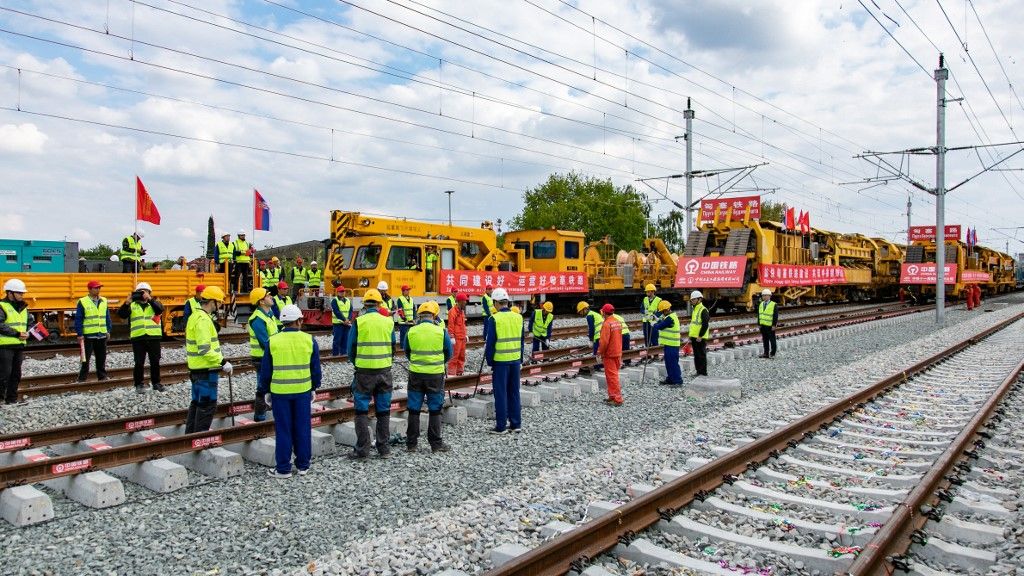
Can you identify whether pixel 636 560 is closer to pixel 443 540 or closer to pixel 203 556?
pixel 443 540

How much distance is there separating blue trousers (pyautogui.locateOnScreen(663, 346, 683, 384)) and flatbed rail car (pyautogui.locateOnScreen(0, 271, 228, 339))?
10.2 m

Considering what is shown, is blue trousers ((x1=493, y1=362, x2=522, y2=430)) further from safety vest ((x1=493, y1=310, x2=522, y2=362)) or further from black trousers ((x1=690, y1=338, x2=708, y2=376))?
black trousers ((x1=690, y1=338, x2=708, y2=376))

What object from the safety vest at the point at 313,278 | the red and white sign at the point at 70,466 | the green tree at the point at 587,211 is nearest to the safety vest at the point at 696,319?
the red and white sign at the point at 70,466

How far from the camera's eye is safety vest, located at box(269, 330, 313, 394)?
20.4ft

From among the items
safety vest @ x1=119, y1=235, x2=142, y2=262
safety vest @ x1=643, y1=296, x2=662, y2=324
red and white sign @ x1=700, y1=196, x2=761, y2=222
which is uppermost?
red and white sign @ x1=700, y1=196, x2=761, y2=222

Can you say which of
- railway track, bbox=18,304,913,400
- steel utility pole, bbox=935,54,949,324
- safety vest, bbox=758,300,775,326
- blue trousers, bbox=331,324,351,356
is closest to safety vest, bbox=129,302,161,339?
railway track, bbox=18,304,913,400

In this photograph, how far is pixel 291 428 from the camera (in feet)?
20.8

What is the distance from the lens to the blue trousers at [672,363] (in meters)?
10.7

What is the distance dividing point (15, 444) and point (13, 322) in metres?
A: 3.16

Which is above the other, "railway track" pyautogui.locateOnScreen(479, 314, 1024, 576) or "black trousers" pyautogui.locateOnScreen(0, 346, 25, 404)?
"black trousers" pyautogui.locateOnScreen(0, 346, 25, 404)

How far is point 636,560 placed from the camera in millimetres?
4203

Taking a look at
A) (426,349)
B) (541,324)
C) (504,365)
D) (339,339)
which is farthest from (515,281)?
(426,349)

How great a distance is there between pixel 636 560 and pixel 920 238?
3541 centimetres

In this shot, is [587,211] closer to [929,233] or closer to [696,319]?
[929,233]
